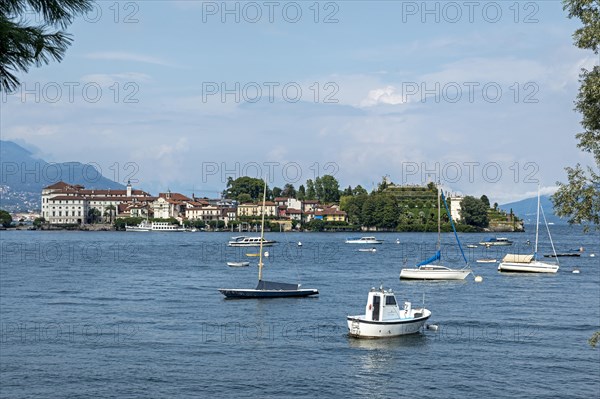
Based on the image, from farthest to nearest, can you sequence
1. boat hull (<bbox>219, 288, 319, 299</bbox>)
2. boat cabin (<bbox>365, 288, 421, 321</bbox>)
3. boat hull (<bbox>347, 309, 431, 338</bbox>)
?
boat hull (<bbox>219, 288, 319, 299</bbox>) < boat cabin (<bbox>365, 288, 421, 321</bbox>) < boat hull (<bbox>347, 309, 431, 338</bbox>)

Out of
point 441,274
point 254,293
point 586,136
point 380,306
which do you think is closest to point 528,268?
point 441,274

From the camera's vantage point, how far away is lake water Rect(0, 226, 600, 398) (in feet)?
94.1

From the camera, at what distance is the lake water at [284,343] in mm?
28688

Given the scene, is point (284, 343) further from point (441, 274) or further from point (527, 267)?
point (527, 267)

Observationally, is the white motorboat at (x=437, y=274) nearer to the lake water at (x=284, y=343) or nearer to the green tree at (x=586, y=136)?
the lake water at (x=284, y=343)

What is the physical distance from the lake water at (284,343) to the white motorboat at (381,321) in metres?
0.54

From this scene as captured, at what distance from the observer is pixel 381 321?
122 ft

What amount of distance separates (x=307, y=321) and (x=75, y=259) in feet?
217

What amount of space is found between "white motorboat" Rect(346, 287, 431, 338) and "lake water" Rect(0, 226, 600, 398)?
54cm

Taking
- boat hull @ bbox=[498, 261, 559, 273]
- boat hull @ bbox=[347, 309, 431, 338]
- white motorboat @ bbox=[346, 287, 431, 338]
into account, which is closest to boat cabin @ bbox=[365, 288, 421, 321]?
white motorboat @ bbox=[346, 287, 431, 338]

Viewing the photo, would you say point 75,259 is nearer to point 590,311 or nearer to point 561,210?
point 590,311

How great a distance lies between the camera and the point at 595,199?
1494 cm

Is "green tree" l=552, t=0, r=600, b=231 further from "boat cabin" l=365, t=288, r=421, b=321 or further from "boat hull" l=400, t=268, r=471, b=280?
"boat hull" l=400, t=268, r=471, b=280

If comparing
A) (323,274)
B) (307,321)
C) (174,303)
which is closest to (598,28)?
(307,321)
